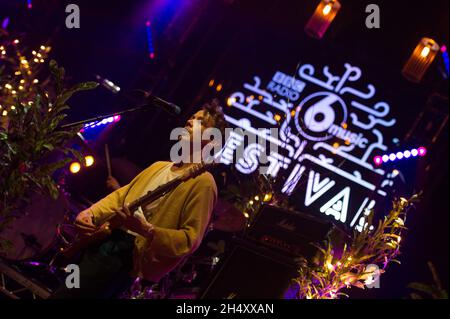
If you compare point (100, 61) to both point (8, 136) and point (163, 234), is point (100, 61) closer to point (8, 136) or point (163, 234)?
point (8, 136)

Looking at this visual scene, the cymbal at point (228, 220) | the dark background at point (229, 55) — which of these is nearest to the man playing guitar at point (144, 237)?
the cymbal at point (228, 220)

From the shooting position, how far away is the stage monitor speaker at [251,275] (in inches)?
121

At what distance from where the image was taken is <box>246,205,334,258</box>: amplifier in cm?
318

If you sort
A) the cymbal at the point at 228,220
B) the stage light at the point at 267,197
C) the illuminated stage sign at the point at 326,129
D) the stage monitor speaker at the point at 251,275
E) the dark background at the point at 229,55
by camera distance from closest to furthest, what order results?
the stage monitor speaker at the point at 251,275
the stage light at the point at 267,197
the cymbal at the point at 228,220
the dark background at the point at 229,55
the illuminated stage sign at the point at 326,129

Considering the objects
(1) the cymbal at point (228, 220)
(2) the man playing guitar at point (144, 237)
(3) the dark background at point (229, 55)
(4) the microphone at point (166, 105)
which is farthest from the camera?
(3) the dark background at point (229, 55)

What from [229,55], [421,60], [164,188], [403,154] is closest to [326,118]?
[403,154]

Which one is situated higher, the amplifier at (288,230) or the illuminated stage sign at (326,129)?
the illuminated stage sign at (326,129)

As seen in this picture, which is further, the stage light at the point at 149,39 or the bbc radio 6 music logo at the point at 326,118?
the bbc radio 6 music logo at the point at 326,118

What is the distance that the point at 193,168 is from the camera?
286 cm

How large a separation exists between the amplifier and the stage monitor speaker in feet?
0.26

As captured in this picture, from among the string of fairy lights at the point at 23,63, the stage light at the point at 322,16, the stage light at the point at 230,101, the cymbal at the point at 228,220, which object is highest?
the stage light at the point at 322,16

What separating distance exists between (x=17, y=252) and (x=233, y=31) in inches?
208

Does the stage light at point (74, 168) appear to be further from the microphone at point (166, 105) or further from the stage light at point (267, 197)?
the microphone at point (166, 105)

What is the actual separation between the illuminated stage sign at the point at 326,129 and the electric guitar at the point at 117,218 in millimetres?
4971
